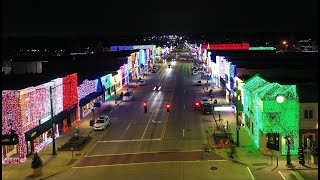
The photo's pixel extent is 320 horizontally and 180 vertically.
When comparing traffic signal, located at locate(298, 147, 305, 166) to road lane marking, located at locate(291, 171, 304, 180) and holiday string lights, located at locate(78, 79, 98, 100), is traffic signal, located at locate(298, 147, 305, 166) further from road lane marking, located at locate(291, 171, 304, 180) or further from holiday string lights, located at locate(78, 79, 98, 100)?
holiday string lights, located at locate(78, 79, 98, 100)

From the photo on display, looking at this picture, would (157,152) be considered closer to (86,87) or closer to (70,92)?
(70,92)

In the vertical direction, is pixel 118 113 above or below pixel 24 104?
below

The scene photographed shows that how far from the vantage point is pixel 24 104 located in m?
37.0

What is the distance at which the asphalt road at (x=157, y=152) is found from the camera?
31188 mm

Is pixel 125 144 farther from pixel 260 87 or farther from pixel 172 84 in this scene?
pixel 172 84

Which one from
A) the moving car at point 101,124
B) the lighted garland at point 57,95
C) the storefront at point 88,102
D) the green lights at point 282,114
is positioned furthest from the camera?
the storefront at point 88,102

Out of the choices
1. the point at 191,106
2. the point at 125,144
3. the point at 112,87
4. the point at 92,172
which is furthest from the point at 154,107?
the point at 92,172

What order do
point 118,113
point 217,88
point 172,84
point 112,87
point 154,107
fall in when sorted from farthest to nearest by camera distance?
point 172,84 < point 217,88 < point 112,87 < point 154,107 < point 118,113

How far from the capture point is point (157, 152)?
3791 cm

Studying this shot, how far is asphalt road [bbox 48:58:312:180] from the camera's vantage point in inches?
1228

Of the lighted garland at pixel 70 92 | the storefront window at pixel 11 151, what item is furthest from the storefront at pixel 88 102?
the storefront window at pixel 11 151

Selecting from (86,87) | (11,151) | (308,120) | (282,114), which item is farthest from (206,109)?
(11,151)

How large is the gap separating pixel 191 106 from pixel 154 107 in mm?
5941

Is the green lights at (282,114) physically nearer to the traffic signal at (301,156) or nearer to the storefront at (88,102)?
the traffic signal at (301,156)
